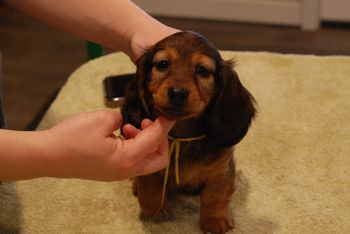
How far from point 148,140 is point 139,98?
193mm

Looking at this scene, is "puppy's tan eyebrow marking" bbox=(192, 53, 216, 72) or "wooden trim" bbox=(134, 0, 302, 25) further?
"wooden trim" bbox=(134, 0, 302, 25)

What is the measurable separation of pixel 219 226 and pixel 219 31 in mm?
1613

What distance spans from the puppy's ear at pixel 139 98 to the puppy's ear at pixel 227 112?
0.14m

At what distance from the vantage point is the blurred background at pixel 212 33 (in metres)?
2.41

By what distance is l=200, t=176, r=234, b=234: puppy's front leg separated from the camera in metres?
1.19

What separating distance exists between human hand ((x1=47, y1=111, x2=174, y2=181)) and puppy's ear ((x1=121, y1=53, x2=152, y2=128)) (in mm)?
139

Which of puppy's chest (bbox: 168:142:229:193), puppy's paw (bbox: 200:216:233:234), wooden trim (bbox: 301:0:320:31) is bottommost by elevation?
puppy's paw (bbox: 200:216:233:234)

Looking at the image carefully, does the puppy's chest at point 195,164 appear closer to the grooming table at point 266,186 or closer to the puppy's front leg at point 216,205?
the puppy's front leg at point 216,205

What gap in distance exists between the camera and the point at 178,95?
38.8 inches

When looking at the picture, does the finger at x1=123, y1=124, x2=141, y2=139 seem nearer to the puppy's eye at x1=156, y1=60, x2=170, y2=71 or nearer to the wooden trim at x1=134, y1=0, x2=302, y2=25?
the puppy's eye at x1=156, y1=60, x2=170, y2=71

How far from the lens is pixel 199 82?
105cm

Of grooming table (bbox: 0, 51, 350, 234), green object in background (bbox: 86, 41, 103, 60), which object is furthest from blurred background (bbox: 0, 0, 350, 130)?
grooming table (bbox: 0, 51, 350, 234)

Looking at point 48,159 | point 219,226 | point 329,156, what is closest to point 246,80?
point 329,156

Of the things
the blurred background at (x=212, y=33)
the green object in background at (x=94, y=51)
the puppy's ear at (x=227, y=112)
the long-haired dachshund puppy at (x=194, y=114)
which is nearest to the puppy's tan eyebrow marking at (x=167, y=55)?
the long-haired dachshund puppy at (x=194, y=114)
